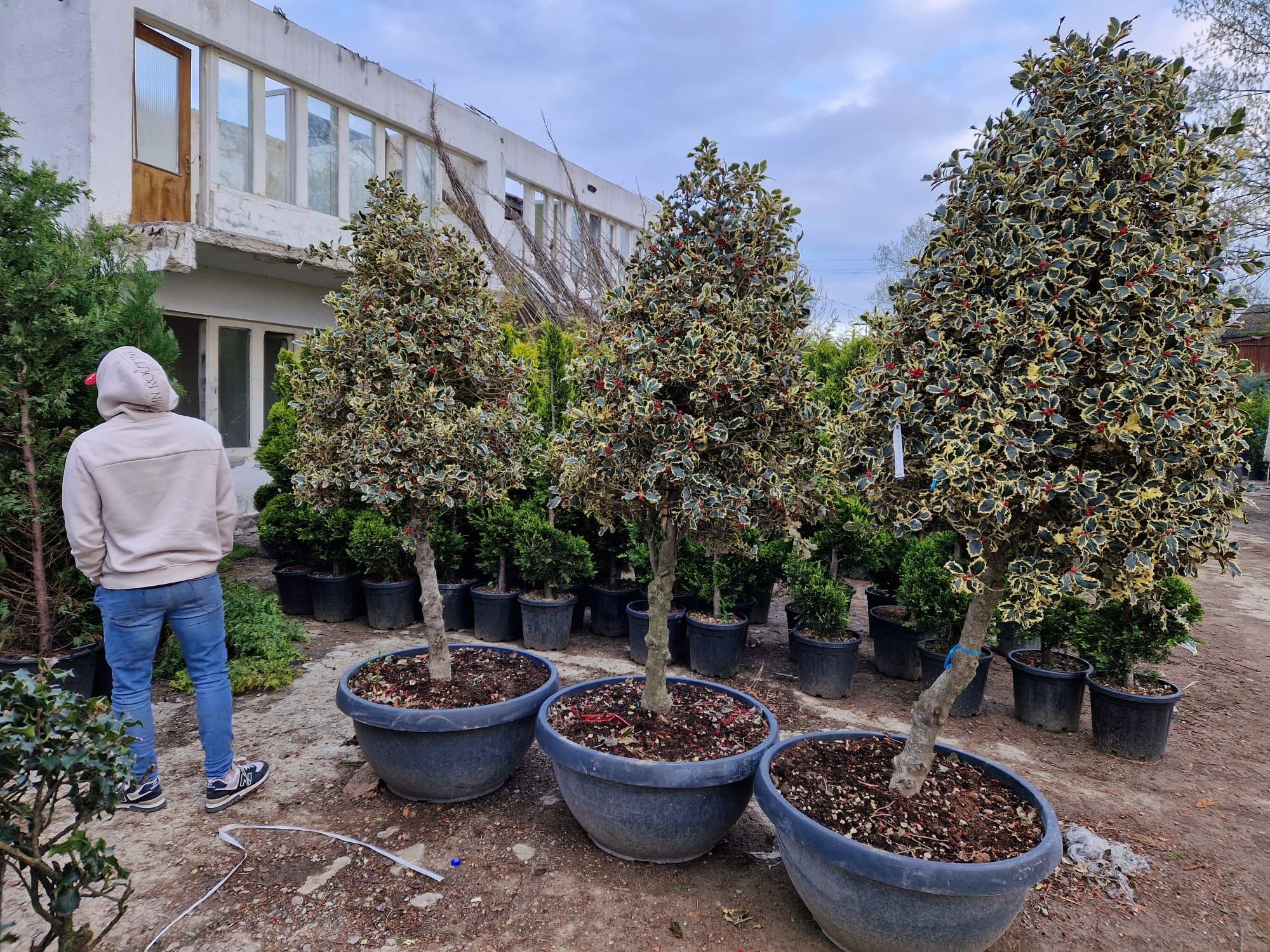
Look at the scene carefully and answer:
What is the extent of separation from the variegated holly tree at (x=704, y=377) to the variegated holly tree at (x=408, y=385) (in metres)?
0.61

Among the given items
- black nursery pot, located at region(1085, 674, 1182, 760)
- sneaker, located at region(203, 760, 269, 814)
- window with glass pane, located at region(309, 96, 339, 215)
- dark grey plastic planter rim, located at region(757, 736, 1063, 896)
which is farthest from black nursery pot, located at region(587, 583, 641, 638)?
window with glass pane, located at region(309, 96, 339, 215)

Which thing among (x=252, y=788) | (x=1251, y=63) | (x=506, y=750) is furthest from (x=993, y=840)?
(x=1251, y=63)

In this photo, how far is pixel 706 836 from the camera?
2.84 m

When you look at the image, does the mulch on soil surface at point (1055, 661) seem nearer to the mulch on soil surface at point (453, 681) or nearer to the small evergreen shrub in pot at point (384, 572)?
the mulch on soil surface at point (453, 681)

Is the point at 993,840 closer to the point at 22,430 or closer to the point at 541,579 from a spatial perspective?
the point at 541,579

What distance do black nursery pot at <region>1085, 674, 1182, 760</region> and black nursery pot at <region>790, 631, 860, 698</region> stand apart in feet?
4.42

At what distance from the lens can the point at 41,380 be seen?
4035 mm

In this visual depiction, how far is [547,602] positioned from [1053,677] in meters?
3.31

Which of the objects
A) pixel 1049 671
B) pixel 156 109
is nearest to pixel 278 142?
pixel 156 109

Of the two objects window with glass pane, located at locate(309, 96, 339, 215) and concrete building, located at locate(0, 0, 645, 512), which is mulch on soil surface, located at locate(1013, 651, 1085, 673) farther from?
window with glass pane, located at locate(309, 96, 339, 215)

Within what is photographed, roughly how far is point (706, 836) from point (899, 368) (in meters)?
1.90

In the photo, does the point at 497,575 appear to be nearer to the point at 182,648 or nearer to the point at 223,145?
the point at 182,648

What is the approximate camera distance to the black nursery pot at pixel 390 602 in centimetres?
580

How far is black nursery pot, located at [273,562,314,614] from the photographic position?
6160 mm
